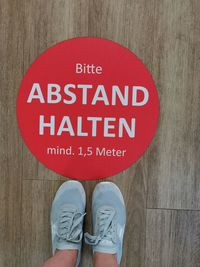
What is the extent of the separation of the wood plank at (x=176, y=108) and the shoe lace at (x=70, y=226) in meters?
0.22

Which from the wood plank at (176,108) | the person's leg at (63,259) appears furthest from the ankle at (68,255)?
the wood plank at (176,108)

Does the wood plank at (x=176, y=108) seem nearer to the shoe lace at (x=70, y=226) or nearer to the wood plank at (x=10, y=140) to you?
the shoe lace at (x=70, y=226)

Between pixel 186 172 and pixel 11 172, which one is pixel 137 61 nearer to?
pixel 186 172

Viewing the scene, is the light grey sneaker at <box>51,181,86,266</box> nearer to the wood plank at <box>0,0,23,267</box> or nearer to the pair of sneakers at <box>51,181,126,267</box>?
the pair of sneakers at <box>51,181,126,267</box>

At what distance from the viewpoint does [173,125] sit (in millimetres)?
1003

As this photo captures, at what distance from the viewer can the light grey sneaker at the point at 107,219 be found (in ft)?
3.21

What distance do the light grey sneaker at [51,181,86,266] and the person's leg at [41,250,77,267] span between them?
14mm

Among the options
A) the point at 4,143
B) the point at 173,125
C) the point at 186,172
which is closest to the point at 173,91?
the point at 173,125

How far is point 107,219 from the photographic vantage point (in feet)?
3.28

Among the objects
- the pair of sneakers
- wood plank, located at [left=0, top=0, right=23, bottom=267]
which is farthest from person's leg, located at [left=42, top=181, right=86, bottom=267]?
wood plank, located at [left=0, top=0, right=23, bottom=267]

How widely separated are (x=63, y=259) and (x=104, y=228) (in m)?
0.14

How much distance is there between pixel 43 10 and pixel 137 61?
1.03ft

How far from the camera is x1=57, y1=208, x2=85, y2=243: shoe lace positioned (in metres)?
0.98

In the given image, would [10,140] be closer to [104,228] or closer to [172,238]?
[104,228]
